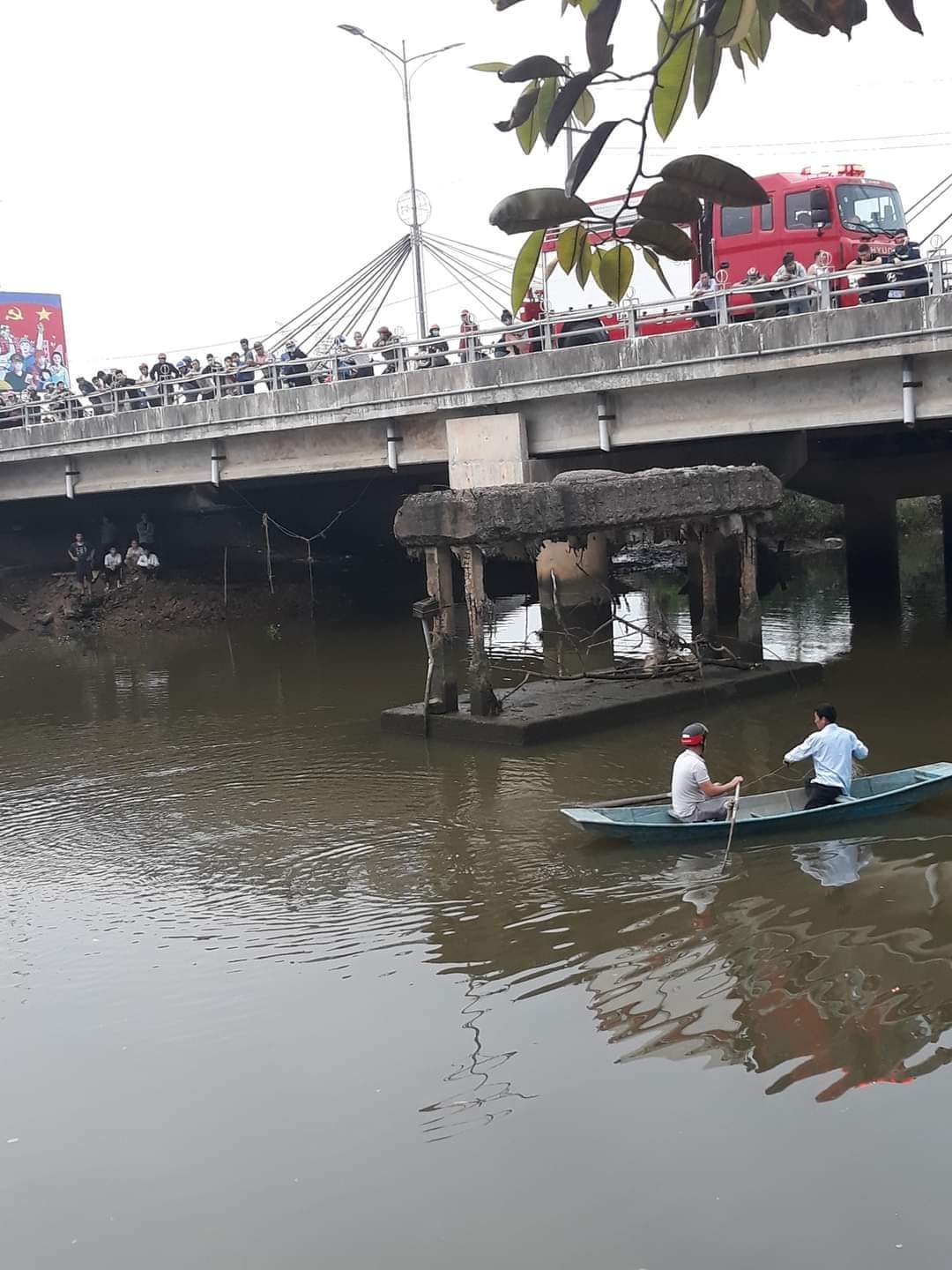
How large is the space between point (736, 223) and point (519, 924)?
53.0 feet

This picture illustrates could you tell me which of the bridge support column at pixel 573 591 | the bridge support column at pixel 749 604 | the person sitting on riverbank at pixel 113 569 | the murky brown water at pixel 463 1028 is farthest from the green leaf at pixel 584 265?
the person sitting on riverbank at pixel 113 569

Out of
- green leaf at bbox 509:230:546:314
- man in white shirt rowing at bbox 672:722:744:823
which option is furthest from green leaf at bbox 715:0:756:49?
man in white shirt rowing at bbox 672:722:744:823

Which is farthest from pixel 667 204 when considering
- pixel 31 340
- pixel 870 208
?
pixel 31 340

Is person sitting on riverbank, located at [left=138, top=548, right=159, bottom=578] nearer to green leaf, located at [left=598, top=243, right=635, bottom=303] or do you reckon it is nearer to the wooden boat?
the wooden boat

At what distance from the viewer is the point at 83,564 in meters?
34.9

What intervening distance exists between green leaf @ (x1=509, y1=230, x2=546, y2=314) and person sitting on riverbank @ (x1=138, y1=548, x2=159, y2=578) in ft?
108

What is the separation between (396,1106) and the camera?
7.67 m

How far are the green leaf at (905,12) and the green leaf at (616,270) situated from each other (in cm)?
77

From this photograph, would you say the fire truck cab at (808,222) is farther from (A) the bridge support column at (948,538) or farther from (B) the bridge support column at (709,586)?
(A) the bridge support column at (948,538)

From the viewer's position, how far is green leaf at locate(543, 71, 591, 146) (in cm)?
271

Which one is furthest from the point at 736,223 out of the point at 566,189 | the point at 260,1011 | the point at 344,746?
the point at 566,189

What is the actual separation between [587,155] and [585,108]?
0.42 meters

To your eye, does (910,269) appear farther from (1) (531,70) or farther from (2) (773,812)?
(1) (531,70)

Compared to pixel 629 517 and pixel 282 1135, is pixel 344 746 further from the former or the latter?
pixel 282 1135
